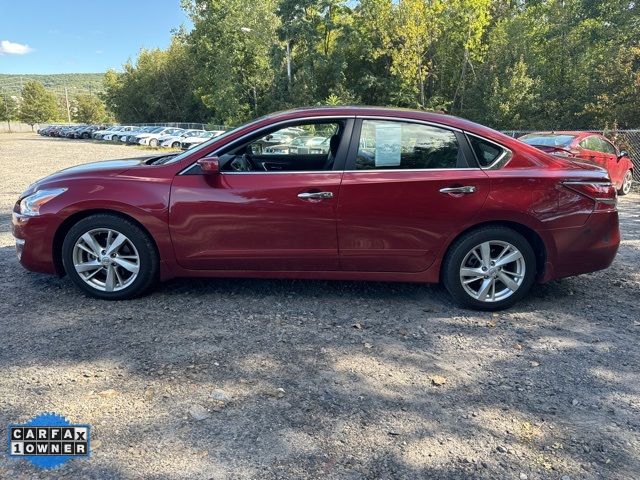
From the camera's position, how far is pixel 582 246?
4.16 m

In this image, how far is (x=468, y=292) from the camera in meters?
4.18

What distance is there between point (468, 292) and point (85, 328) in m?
3.12

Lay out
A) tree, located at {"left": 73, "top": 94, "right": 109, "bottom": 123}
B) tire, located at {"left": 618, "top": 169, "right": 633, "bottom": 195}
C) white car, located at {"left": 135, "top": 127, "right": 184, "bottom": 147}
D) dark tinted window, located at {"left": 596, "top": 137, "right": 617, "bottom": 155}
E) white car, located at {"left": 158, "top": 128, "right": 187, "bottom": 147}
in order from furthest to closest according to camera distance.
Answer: tree, located at {"left": 73, "top": 94, "right": 109, "bottom": 123} → white car, located at {"left": 135, "top": 127, "right": 184, "bottom": 147} → white car, located at {"left": 158, "top": 128, "right": 187, "bottom": 147} → tire, located at {"left": 618, "top": 169, "right": 633, "bottom": 195} → dark tinted window, located at {"left": 596, "top": 137, "right": 617, "bottom": 155}

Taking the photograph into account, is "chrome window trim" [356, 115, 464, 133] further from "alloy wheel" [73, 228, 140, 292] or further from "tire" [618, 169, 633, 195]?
"tire" [618, 169, 633, 195]

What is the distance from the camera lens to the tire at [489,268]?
13.4 feet

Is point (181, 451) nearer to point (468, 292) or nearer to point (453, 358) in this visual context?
point (453, 358)

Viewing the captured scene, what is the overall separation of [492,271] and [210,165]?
253cm

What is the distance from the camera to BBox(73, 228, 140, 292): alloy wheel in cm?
417

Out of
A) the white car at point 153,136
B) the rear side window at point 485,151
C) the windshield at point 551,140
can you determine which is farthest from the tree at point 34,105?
the rear side window at point 485,151

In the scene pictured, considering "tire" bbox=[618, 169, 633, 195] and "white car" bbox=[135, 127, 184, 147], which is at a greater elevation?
"white car" bbox=[135, 127, 184, 147]

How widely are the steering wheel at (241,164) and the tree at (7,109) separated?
390 ft

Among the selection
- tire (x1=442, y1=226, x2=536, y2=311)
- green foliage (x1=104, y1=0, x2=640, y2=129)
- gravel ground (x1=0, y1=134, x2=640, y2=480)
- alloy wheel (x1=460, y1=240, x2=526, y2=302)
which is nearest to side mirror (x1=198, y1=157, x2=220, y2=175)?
gravel ground (x1=0, y1=134, x2=640, y2=480)

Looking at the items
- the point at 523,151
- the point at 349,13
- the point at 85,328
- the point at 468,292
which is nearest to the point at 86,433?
the point at 85,328

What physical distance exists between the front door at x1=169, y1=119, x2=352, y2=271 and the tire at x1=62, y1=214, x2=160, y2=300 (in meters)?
0.29
